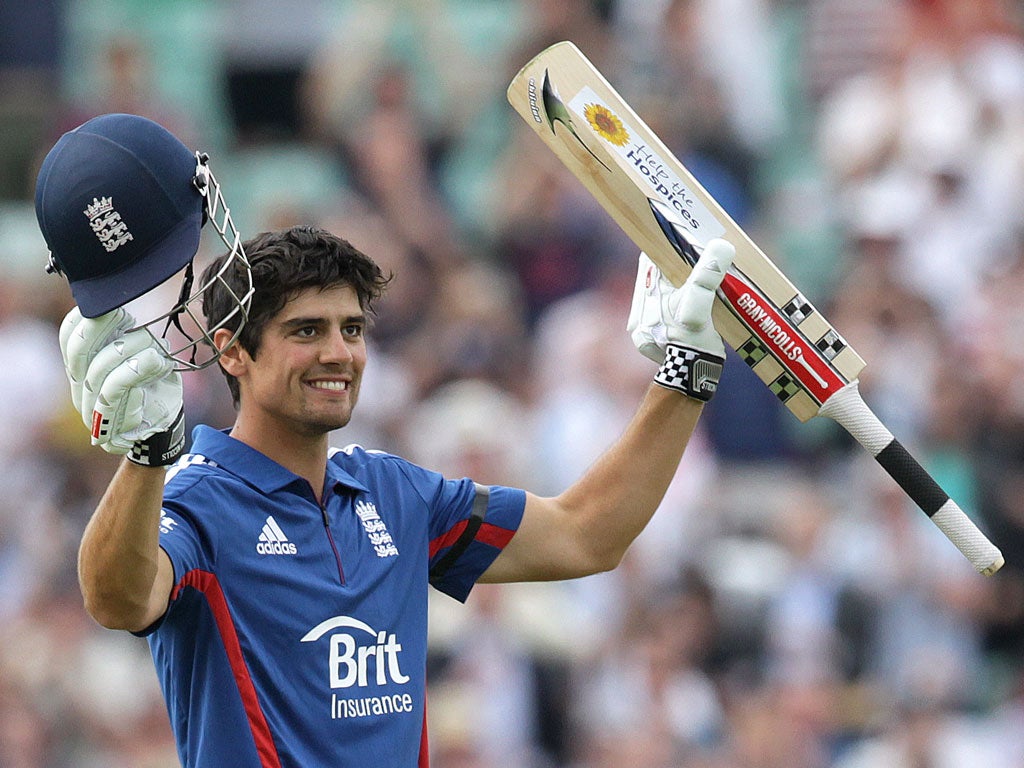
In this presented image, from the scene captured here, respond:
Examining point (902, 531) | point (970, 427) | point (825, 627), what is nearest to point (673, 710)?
point (825, 627)

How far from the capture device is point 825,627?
6.70 m

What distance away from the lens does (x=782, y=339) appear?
3.56m

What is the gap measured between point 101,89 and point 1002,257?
4470 mm

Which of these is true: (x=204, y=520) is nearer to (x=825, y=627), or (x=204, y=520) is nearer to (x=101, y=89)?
(x=825, y=627)

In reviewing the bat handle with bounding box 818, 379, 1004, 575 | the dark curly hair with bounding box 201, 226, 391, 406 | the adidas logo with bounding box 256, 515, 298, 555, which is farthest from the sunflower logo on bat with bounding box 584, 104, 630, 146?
the adidas logo with bounding box 256, 515, 298, 555

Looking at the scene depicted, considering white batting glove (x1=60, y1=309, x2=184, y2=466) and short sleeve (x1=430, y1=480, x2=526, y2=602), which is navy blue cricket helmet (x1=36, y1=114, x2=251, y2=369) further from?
short sleeve (x1=430, y1=480, x2=526, y2=602)

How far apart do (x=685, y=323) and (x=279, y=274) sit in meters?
0.82

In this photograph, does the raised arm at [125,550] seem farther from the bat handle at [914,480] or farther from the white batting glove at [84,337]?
the bat handle at [914,480]

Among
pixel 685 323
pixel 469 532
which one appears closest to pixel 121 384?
pixel 469 532

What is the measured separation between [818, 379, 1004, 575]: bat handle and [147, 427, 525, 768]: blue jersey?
0.95m

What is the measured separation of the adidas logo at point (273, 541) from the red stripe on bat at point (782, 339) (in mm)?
1038

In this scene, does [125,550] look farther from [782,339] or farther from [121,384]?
[782,339]

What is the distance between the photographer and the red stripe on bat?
11.7 feet

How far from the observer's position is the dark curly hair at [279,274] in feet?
11.0
